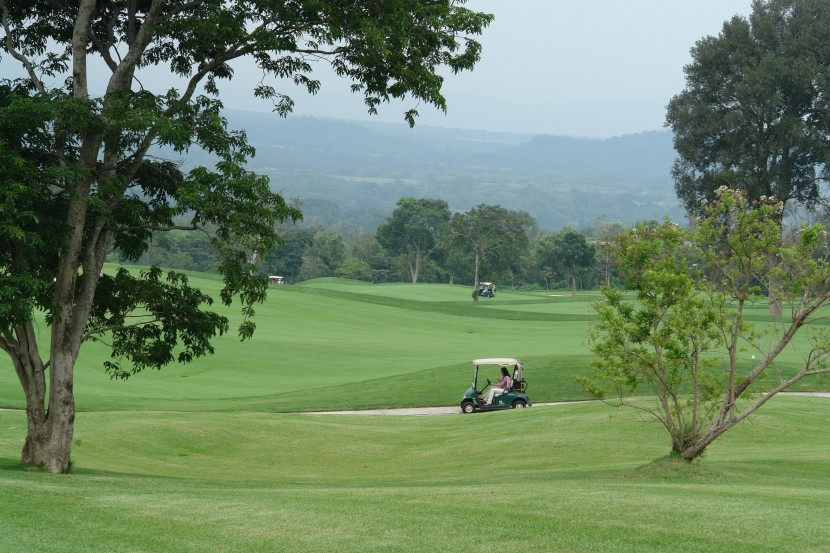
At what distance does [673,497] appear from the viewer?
1259cm

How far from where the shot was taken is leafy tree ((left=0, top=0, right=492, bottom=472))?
1650 cm

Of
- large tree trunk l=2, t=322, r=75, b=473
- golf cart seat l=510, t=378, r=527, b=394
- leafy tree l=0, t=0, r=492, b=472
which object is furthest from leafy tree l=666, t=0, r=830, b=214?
large tree trunk l=2, t=322, r=75, b=473

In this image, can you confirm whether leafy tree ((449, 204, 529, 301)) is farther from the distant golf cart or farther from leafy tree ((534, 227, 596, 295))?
the distant golf cart

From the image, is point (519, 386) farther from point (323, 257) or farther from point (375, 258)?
point (375, 258)

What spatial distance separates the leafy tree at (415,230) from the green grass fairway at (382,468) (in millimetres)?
91192

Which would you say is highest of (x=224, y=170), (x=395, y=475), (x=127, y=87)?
(x=127, y=87)

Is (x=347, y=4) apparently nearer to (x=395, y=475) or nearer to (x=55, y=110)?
(x=55, y=110)

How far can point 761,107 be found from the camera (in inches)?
2362

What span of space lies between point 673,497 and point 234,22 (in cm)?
1126

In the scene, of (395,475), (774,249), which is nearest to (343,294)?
(395,475)

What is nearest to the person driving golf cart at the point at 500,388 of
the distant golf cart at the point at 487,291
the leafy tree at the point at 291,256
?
the distant golf cart at the point at 487,291

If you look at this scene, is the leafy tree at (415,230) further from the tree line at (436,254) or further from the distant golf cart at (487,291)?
the distant golf cart at (487,291)

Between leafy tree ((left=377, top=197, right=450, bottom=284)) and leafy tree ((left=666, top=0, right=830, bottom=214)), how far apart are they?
265 ft

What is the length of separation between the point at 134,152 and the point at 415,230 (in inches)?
4990
